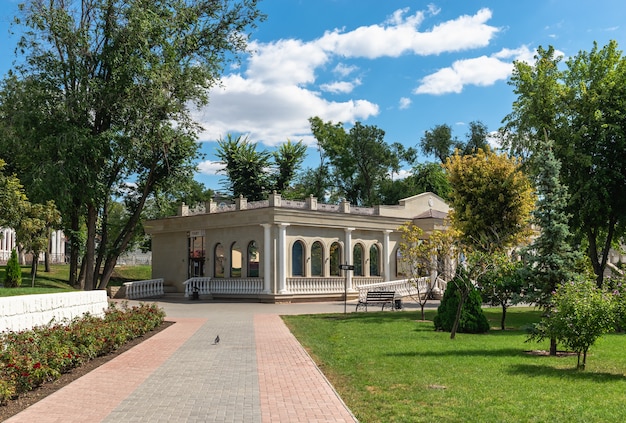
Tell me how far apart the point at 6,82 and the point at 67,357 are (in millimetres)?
22807

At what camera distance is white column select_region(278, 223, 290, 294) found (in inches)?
1286

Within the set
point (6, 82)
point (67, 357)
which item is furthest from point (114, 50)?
point (67, 357)

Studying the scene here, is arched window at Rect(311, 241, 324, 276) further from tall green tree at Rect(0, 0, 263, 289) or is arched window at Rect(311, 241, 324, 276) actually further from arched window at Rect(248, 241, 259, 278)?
tall green tree at Rect(0, 0, 263, 289)

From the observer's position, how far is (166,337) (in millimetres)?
17141

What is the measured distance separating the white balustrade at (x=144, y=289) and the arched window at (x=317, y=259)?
9855mm

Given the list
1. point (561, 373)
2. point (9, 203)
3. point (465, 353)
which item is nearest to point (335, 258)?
point (9, 203)

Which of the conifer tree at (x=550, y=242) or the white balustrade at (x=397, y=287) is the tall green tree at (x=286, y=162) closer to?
the white balustrade at (x=397, y=287)

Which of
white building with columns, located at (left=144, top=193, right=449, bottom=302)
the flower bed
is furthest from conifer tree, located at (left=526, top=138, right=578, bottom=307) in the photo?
white building with columns, located at (left=144, top=193, right=449, bottom=302)

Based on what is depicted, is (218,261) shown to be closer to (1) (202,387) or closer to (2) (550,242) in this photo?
(2) (550,242)

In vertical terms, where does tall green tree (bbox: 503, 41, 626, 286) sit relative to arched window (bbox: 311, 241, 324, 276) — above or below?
above

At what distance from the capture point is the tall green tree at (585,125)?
21391mm

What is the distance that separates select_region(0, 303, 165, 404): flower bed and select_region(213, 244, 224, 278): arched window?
1867 centimetres

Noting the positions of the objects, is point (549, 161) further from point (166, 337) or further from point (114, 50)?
point (114, 50)

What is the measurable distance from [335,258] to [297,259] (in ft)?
10.3
